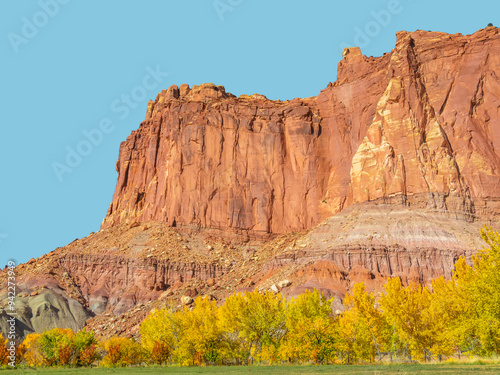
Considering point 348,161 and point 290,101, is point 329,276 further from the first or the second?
point 290,101

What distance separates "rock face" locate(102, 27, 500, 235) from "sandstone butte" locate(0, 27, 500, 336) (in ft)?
0.89

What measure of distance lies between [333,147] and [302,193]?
11.3 m

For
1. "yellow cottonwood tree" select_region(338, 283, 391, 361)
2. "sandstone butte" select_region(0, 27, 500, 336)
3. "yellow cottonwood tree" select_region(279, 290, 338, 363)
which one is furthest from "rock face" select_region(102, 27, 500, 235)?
"yellow cottonwood tree" select_region(279, 290, 338, 363)

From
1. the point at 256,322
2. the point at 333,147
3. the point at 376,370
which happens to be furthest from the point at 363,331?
the point at 333,147

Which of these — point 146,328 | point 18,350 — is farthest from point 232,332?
point 18,350

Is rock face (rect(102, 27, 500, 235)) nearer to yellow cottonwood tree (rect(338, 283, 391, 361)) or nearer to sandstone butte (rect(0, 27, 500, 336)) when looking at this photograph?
sandstone butte (rect(0, 27, 500, 336))

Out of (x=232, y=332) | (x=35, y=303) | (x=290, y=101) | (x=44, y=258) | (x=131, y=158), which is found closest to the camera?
(x=232, y=332)

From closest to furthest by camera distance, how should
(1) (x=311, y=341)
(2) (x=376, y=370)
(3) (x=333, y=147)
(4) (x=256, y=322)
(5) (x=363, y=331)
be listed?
(2) (x=376, y=370) < (1) (x=311, y=341) < (5) (x=363, y=331) < (4) (x=256, y=322) < (3) (x=333, y=147)

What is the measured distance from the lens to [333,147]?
377 ft

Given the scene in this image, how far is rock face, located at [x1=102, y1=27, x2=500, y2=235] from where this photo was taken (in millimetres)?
91000

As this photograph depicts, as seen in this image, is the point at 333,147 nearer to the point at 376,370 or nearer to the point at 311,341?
the point at 311,341

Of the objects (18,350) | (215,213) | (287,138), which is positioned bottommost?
(18,350)

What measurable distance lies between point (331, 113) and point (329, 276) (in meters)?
51.5

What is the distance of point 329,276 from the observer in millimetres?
74062
